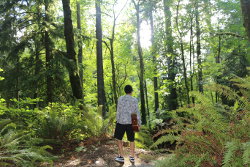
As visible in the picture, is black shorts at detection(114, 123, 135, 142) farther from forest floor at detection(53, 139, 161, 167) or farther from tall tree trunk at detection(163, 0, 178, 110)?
tall tree trunk at detection(163, 0, 178, 110)

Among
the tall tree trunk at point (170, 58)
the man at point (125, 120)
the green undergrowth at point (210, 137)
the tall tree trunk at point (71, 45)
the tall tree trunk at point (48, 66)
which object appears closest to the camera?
the green undergrowth at point (210, 137)

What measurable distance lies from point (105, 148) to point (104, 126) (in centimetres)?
98

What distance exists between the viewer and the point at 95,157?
18.6ft

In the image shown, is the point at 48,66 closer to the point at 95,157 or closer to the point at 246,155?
the point at 95,157

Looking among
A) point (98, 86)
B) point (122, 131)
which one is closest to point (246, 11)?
point (122, 131)

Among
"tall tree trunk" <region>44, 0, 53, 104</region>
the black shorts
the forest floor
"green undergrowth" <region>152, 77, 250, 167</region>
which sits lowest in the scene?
the forest floor

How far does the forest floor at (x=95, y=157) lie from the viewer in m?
5.23

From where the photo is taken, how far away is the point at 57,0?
11.2 m

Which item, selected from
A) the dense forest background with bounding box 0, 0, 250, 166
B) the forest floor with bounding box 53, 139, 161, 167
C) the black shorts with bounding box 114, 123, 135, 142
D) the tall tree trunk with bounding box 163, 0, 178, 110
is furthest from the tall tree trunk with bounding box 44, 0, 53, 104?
the tall tree trunk with bounding box 163, 0, 178, 110

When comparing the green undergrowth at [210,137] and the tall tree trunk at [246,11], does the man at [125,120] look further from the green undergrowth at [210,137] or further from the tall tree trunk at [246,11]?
the tall tree trunk at [246,11]

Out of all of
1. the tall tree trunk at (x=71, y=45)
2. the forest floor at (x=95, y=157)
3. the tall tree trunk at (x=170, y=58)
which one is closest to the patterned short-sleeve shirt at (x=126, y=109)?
the forest floor at (x=95, y=157)

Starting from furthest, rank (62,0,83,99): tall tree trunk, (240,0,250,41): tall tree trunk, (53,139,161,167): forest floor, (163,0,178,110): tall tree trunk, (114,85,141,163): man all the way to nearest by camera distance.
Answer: (163,0,178,110): tall tree trunk, (62,0,83,99): tall tree trunk, (114,85,141,163): man, (53,139,161,167): forest floor, (240,0,250,41): tall tree trunk

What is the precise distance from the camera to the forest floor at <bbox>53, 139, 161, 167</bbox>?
206 inches

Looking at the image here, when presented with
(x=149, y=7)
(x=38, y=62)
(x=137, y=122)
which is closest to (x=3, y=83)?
(x=38, y=62)
